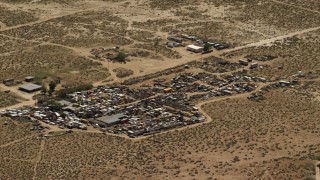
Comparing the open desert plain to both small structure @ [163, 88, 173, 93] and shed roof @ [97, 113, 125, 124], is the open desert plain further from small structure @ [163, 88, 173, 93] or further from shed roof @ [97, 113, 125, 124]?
small structure @ [163, 88, 173, 93]

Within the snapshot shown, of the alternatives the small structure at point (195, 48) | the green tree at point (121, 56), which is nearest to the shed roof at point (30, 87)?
the green tree at point (121, 56)

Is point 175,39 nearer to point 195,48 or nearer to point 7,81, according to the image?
point 195,48

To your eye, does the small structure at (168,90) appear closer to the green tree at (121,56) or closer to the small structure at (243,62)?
the green tree at (121,56)

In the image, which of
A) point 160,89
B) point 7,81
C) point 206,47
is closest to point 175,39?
point 206,47

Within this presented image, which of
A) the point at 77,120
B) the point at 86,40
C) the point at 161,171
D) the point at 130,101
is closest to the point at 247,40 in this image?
the point at 86,40

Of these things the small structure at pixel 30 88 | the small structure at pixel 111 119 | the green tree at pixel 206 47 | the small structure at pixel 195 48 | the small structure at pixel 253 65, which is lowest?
the small structure at pixel 111 119

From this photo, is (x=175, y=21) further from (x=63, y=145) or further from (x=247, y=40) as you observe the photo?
(x=63, y=145)

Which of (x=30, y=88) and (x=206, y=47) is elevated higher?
(x=206, y=47)
